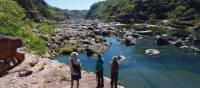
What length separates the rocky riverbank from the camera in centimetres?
2941

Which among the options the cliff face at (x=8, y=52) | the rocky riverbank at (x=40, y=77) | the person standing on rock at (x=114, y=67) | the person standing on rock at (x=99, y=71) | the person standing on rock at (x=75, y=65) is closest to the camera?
the person standing on rock at (x=75, y=65)

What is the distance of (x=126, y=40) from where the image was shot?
105 metres

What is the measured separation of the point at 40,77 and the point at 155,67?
4071cm

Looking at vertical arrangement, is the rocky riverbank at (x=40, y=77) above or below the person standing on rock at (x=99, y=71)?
below

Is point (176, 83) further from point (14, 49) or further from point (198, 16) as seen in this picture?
point (198, 16)

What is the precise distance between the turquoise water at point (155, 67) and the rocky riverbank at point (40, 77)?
2011 centimetres

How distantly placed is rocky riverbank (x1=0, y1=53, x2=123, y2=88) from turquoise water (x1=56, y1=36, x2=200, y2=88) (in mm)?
20111

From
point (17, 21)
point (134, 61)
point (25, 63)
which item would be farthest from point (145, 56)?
point (25, 63)

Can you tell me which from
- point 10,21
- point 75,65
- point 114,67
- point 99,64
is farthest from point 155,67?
point 75,65

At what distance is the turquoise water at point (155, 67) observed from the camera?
55.2 m

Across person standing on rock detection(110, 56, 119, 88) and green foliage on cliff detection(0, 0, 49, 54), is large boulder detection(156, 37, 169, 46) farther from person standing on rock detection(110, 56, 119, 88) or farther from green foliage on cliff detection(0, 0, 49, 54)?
person standing on rock detection(110, 56, 119, 88)

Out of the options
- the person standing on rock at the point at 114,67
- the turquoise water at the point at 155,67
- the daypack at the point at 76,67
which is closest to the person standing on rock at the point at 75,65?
the daypack at the point at 76,67

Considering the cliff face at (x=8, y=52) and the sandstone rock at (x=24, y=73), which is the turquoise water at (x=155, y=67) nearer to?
the cliff face at (x=8, y=52)

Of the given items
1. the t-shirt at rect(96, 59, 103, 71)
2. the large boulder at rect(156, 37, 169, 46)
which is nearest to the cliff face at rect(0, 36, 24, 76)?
the t-shirt at rect(96, 59, 103, 71)
